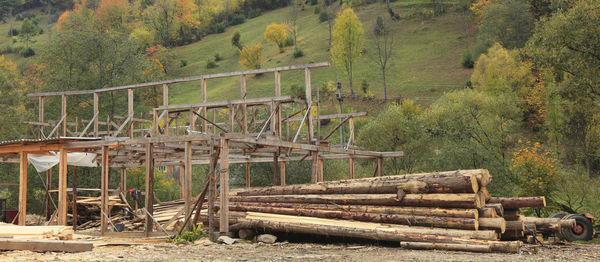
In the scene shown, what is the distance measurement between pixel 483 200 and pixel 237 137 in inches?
263

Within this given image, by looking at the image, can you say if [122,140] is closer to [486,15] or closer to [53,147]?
[53,147]

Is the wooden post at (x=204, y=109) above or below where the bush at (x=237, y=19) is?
below

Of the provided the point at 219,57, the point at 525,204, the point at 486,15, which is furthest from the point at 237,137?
the point at 219,57

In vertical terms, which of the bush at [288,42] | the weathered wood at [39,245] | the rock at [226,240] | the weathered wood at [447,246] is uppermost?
the bush at [288,42]

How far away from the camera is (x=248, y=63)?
279 feet

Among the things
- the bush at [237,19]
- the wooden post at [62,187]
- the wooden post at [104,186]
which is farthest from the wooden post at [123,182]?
the bush at [237,19]

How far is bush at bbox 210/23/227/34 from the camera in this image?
111 meters

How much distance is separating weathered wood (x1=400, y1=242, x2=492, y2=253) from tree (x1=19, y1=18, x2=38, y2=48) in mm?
111152

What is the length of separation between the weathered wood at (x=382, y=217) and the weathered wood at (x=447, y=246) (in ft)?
3.50

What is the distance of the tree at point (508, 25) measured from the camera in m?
68.6

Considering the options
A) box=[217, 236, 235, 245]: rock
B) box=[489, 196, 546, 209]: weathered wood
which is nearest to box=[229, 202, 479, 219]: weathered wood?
box=[489, 196, 546, 209]: weathered wood

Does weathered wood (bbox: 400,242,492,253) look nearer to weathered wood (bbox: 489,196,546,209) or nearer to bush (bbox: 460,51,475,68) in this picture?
weathered wood (bbox: 489,196,546,209)

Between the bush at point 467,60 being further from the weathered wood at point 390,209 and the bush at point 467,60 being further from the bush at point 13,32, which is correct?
the bush at point 13,32

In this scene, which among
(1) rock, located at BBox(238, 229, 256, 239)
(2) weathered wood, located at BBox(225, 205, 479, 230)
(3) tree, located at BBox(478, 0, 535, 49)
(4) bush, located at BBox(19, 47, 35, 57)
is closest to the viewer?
(2) weathered wood, located at BBox(225, 205, 479, 230)
